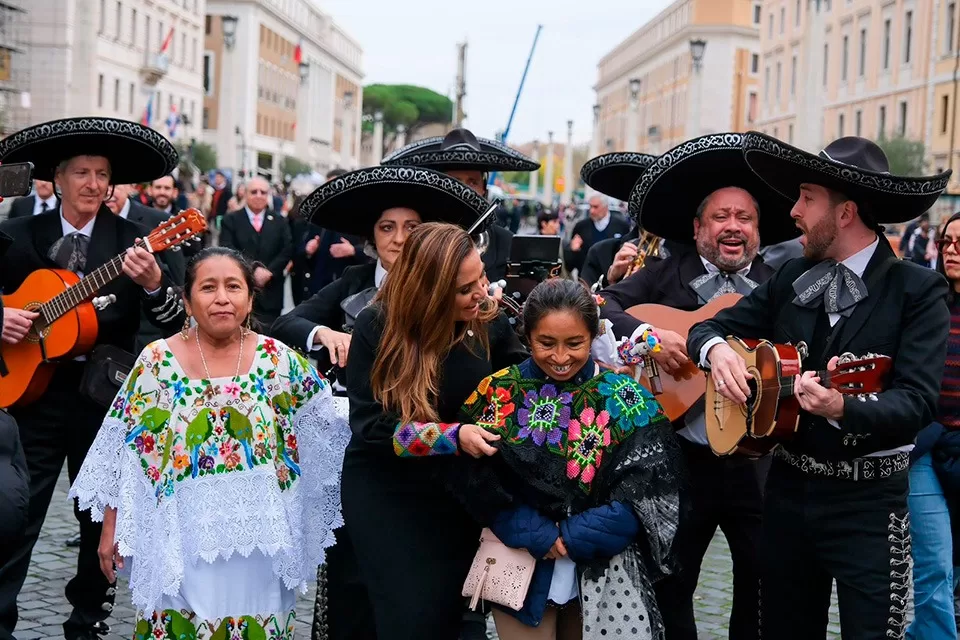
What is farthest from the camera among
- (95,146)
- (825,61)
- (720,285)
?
(825,61)

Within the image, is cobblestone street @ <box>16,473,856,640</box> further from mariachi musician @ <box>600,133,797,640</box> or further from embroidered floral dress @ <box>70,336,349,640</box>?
embroidered floral dress @ <box>70,336,349,640</box>

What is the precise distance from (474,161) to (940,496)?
3.03 meters

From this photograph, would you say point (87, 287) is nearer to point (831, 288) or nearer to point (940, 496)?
point (831, 288)

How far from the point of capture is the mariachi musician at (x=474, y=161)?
252 inches

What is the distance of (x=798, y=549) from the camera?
14.7 feet

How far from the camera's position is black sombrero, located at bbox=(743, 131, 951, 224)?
14.2 feet

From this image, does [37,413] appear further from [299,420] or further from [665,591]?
[665,591]

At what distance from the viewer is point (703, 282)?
18.5 feet

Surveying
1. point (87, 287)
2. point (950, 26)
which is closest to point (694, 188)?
point (87, 287)

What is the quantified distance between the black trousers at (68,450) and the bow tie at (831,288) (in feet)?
10.8

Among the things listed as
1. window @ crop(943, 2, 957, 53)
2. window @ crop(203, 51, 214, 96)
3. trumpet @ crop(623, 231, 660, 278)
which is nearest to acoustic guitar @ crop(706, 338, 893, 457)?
trumpet @ crop(623, 231, 660, 278)

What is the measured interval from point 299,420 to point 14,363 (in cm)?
173

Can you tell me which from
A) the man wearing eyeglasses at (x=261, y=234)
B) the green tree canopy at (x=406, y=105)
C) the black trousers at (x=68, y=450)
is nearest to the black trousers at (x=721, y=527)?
the black trousers at (x=68, y=450)

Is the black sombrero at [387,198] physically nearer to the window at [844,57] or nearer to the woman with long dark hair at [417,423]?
the woman with long dark hair at [417,423]
